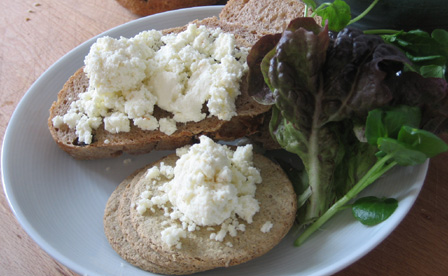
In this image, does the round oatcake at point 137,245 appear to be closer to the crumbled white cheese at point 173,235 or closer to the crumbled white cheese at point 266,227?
the crumbled white cheese at point 173,235

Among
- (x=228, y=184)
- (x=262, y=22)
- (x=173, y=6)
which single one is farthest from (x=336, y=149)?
(x=173, y=6)

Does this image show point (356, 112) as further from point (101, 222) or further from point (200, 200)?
point (101, 222)

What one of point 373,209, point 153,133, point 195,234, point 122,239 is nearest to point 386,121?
point 373,209

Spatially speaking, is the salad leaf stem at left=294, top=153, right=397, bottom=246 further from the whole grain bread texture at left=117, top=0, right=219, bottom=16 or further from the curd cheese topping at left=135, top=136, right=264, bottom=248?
the whole grain bread texture at left=117, top=0, right=219, bottom=16

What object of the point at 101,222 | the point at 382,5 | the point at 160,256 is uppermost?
the point at 382,5

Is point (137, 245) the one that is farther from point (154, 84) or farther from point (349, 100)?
point (349, 100)

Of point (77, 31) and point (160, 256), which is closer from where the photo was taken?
point (160, 256)

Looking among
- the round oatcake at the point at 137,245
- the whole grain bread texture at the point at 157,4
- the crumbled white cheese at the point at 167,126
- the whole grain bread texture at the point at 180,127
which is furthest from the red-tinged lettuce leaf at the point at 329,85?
the whole grain bread texture at the point at 157,4
